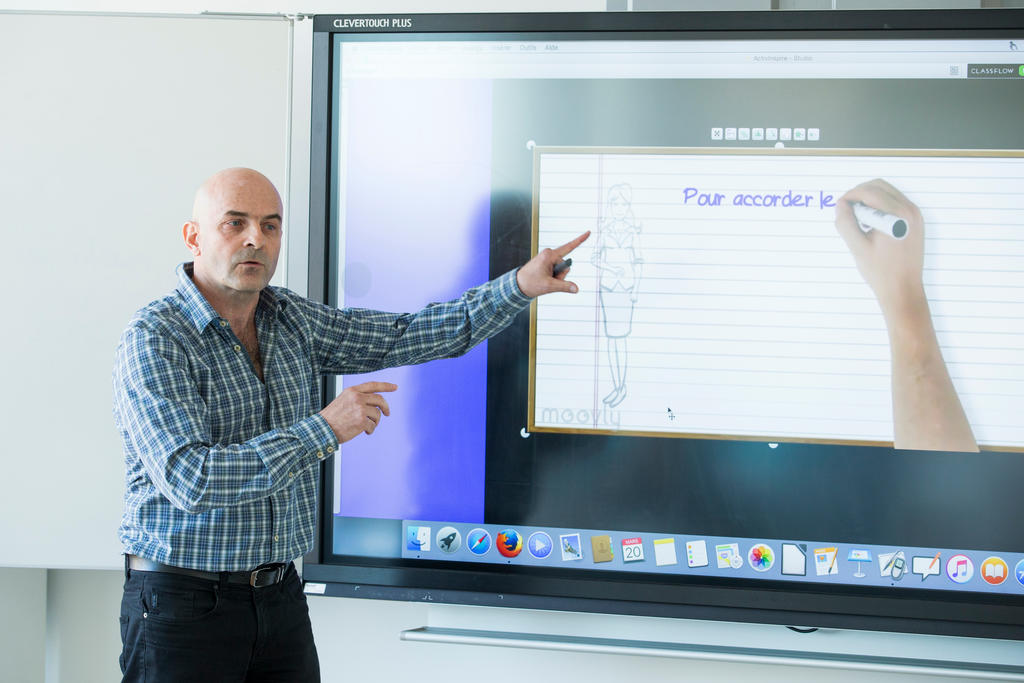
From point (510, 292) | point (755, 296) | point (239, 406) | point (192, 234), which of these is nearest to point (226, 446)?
point (239, 406)

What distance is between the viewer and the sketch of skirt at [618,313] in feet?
7.47

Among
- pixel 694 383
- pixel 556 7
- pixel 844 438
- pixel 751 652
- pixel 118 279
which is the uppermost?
pixel 556 7

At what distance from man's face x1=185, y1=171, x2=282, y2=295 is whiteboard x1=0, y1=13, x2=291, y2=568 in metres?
0.60

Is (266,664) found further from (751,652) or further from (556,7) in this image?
(556,7)

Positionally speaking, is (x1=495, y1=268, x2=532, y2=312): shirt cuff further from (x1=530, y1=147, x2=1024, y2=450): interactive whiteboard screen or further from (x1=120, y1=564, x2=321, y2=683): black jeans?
(x1=120, y1=564, x2=321, y2=683): black jeans

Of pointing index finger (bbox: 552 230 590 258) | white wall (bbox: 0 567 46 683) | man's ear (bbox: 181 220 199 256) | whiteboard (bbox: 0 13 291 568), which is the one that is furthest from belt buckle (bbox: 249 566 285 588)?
white wall (bbox: 0 567 46 683)

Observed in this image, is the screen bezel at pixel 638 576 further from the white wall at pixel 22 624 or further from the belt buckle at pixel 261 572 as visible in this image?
the white wall at pixel 22 624

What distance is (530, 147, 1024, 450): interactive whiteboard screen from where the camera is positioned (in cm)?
215

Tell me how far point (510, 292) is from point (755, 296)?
0.67m

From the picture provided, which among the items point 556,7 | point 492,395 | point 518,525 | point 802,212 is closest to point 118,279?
point 492,395

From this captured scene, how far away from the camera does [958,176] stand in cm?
217

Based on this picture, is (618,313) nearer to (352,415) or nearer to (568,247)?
(568,247)

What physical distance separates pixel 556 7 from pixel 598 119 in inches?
22.1

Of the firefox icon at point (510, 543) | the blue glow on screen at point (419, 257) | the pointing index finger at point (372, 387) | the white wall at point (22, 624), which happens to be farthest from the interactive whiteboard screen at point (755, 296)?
the white wall at point (22, 624)
